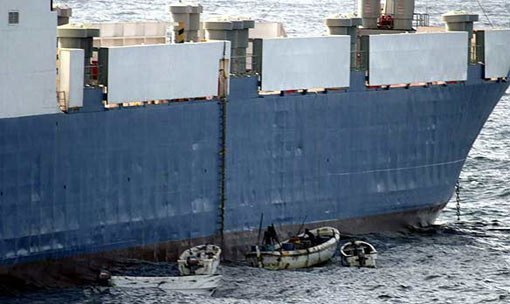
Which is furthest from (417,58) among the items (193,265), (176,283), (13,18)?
(13,18)

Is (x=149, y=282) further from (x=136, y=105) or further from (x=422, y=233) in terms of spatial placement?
(x=422, y=233)

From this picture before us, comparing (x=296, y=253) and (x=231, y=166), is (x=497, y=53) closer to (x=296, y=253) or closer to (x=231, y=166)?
(x=231, y=166)

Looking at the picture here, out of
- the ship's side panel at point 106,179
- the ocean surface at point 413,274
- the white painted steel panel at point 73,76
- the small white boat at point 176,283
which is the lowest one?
the ocean surface at point 413,274

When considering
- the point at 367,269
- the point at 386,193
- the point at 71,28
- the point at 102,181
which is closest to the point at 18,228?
the point at 102,181

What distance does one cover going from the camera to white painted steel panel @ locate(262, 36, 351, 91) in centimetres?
4616

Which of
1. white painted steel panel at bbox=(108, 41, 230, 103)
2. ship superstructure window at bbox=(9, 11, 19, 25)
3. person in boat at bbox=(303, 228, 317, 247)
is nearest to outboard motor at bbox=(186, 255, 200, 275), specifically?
person in boat at bbox=(303, 228, 317, 247)

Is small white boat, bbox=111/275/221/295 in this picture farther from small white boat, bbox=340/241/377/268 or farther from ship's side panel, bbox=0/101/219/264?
small white boat, bbox=340/241/377/268

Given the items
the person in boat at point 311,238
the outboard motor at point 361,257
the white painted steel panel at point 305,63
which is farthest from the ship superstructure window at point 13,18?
the outboard motor at point 361,257

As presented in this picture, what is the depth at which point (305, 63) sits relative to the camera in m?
47.0

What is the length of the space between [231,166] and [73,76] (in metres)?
7.13

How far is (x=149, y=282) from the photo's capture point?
41.3 m

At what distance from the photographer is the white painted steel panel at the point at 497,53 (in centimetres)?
5281

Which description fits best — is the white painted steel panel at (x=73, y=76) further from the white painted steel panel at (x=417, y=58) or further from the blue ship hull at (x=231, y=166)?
the white painted steel panel at (x=417, y=58)

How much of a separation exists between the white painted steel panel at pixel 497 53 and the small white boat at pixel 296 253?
36.7 feet
